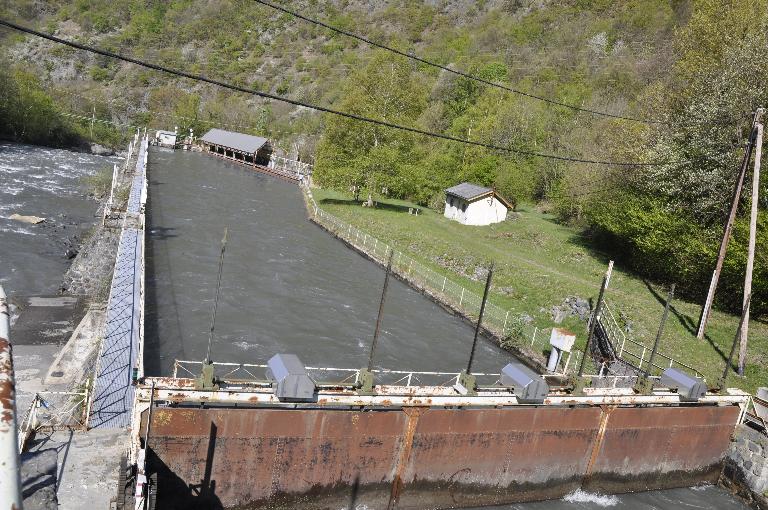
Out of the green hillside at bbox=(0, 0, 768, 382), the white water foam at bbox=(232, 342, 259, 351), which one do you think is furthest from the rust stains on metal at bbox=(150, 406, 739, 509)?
the green hillside at bbox=(0, 0, 768, 382)

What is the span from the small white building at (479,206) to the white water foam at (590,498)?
1340 inches

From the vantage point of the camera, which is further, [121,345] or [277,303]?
[277,303]

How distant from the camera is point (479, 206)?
53219 millimetres

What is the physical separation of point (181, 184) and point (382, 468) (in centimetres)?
4974

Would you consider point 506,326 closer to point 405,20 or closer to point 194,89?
point 194,89

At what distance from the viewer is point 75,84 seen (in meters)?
139

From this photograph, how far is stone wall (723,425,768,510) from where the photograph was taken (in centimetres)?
2125

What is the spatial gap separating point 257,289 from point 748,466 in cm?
2321

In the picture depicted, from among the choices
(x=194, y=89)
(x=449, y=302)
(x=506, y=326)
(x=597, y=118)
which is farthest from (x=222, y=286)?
(x=194, y=89)

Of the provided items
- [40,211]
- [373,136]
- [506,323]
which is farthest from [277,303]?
[373,136]

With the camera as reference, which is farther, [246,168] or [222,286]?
[246,168]

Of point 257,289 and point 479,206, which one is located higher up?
point 479,206

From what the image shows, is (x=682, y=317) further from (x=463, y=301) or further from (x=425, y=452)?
(x=425, y=452)

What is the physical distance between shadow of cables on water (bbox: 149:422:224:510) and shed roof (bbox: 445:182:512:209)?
131ft
